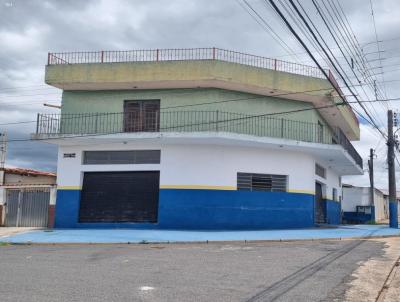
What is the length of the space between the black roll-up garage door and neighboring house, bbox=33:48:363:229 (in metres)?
0.05

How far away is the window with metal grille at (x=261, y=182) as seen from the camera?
21844 millimetres

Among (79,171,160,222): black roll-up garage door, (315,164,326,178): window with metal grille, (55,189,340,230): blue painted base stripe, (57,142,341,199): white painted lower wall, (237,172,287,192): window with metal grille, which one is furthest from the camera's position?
(315,164,326,178): window with metal grille

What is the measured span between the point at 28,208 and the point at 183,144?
8431 mm

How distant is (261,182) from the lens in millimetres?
22203

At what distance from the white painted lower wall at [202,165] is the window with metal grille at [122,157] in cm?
21

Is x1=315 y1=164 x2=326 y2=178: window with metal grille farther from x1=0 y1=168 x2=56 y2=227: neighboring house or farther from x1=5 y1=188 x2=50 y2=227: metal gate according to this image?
x1=5 y1=188 x2=50 y2=227: metal gate

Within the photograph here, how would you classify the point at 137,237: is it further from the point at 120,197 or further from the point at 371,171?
the point at 371,171

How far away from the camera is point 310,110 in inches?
944

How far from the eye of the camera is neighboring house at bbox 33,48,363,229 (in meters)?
21.1

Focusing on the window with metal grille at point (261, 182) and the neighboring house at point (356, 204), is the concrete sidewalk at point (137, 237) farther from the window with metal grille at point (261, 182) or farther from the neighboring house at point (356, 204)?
the neighboring house at point (356, 204)

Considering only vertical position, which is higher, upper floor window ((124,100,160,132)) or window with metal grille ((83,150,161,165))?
upper floor window ((124,100,160,132))

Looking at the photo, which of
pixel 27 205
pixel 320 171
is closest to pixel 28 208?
pixel 27 205

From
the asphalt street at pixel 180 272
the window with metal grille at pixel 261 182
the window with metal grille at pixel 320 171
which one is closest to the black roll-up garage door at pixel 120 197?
the window with metal grille at pixel 261 182

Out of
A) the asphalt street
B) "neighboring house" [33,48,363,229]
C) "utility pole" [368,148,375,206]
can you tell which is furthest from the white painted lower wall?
"utility pole" [368,148,375,206]
